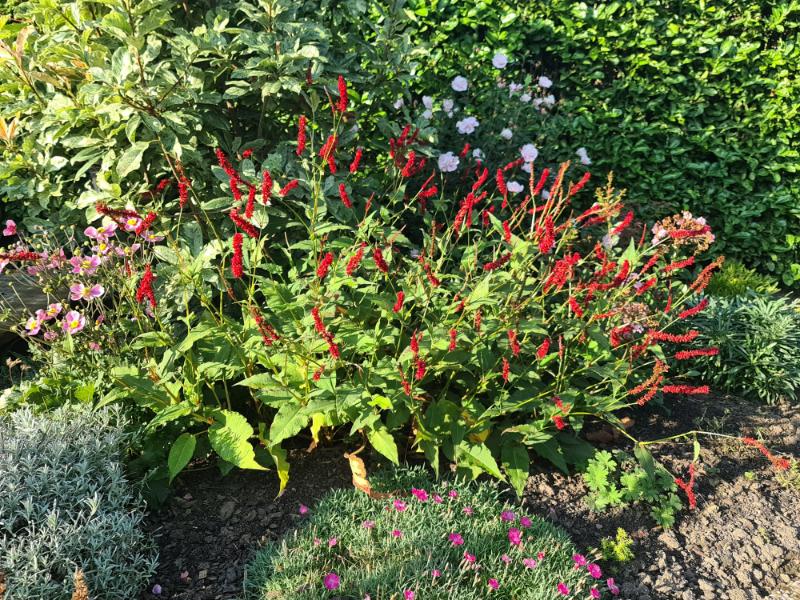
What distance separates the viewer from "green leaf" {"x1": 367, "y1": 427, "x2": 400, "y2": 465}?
2613mm

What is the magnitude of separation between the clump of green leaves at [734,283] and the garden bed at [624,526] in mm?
1687

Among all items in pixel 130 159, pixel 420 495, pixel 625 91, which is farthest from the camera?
pixel 625 91

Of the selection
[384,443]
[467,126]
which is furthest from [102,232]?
[467,126]

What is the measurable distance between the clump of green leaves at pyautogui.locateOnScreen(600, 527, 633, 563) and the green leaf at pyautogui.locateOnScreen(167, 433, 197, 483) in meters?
1.64

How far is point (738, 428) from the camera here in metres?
3.56

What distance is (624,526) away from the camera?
9.23ft

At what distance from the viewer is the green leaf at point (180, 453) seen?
8.38ft

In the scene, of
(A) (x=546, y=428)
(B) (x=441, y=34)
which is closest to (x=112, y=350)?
(A) (x=546, y=428)

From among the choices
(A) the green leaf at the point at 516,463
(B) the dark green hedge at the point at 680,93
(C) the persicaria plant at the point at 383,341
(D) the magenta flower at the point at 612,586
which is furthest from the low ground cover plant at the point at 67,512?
(B) the dark green hedge at the point at 680,93

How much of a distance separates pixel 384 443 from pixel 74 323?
1.34 metres

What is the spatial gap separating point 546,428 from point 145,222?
178 centimetres

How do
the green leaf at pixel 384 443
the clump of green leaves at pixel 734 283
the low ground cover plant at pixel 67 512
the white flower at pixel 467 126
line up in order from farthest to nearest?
the clump of green leaves at pixel 734 283 < the white flower at pixel 467 126 < the green leaf at pixel 384 443 < the low ground cover plant at pixel 67 512

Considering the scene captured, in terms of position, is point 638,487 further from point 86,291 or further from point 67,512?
point 86,291

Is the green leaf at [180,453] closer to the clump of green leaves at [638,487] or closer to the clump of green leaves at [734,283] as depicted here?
the clump of green leaves at [638,487]
